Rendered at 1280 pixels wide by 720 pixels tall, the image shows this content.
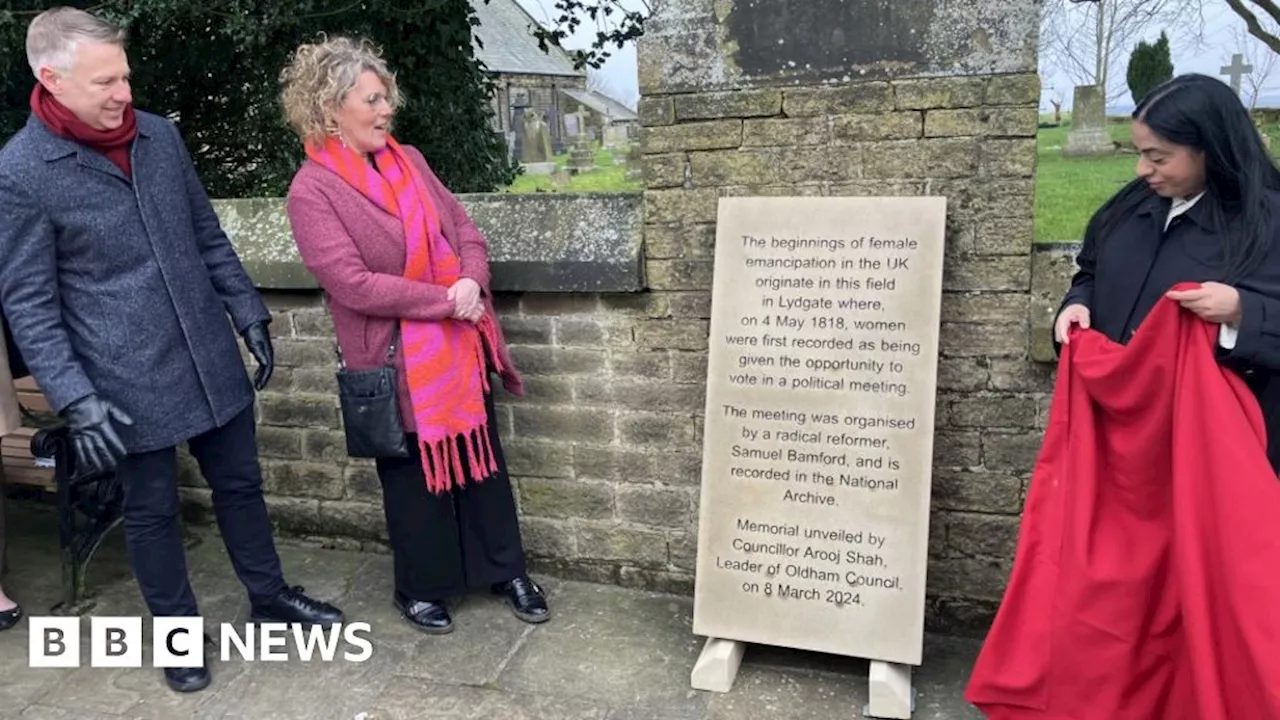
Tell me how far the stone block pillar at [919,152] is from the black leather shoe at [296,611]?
1.61 metres

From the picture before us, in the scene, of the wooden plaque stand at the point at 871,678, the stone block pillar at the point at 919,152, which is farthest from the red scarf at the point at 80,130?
the wooden plaque stand at the point at 871,678

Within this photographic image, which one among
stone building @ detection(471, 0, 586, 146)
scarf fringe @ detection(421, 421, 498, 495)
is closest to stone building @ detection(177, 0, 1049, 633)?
scarf fringe @ detection(421, 421, 498, 495)

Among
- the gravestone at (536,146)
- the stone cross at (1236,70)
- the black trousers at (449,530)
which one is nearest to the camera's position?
the black trousers at (449,530)

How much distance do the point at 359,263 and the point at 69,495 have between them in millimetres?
1478

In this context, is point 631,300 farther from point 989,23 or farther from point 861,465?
point 989,23

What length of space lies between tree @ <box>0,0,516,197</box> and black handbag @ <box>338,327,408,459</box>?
8.35ft

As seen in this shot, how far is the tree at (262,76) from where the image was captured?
5.00 m

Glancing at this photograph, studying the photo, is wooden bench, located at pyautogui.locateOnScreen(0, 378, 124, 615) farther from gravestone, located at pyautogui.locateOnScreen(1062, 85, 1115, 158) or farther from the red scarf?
gravestone, located at pyautogui.locateOnScreen(1062, 85, 1115, 158)

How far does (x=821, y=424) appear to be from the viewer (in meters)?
3.04

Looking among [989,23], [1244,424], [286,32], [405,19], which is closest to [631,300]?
[989,23]

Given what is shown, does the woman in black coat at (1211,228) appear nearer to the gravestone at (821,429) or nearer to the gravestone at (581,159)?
the gravestone at (821,429)

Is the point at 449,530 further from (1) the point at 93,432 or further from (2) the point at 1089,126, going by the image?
(2) the point at 1089,126

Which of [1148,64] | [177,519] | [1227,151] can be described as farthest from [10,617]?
[1148,64]

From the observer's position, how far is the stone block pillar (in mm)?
2951
